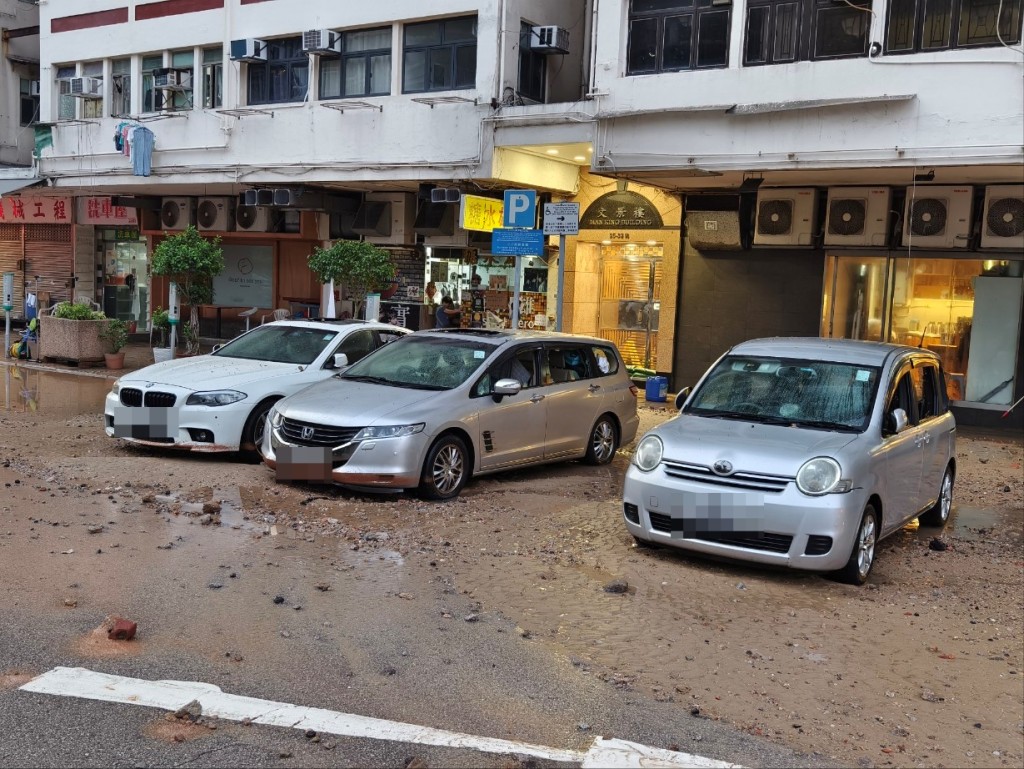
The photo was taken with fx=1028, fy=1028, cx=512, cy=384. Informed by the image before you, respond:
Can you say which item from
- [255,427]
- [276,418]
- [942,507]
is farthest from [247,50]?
[942,507]

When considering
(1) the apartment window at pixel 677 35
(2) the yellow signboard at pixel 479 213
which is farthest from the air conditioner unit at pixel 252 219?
(1) the apartment window at pixel 677 35

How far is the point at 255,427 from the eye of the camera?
1064 cm

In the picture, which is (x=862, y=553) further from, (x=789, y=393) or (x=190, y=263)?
(x=190, y=263)

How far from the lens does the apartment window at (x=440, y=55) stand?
61.3ft

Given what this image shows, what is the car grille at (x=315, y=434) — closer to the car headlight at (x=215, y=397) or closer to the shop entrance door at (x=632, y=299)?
the car headlight at (x=215, y=397)

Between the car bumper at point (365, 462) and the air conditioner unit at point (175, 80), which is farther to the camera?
the air conditioner unit at point (175, 80)

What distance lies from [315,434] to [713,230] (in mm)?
11100

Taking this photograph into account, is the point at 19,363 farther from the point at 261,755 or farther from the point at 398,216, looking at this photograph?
the point at 261,755

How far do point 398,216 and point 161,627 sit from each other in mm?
16933

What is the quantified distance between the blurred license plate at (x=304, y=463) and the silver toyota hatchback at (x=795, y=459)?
280 centimetres

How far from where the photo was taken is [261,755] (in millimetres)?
4254

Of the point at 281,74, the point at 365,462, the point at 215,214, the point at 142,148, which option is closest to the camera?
the point at 365,462

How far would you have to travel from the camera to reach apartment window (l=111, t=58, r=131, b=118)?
2424 cm

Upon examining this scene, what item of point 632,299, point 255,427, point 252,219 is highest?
point 252,219
